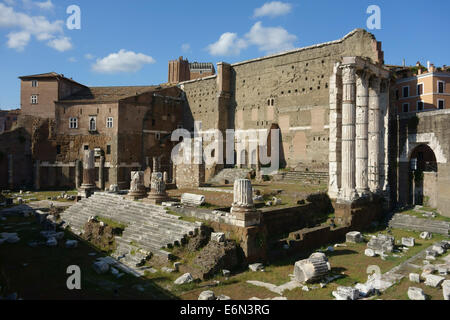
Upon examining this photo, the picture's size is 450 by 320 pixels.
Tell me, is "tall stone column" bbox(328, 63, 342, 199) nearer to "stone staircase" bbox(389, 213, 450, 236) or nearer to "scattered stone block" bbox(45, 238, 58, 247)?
"stone staircase" bbox(389, 213, 450, 236)

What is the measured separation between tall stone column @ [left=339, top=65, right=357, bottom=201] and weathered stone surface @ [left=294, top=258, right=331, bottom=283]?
8.73 m

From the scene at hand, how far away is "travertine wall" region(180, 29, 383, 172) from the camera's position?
26.1 meters

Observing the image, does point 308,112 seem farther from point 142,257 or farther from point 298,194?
point 142,257

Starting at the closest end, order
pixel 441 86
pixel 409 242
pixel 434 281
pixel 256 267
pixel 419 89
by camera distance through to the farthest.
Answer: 1. pixel 434 281
2. pixel 256 267
3. pixel 409 242
4. pixel 441 86
5. pixel 419 89

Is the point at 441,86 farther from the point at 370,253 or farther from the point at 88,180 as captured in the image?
the point at 88,180

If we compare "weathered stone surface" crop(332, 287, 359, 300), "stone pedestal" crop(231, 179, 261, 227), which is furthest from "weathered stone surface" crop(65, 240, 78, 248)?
"weathered stone surface" crop(332, 287, 359, 300)

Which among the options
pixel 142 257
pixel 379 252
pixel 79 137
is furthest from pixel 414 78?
pixel 79 137

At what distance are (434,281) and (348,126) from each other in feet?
34.8

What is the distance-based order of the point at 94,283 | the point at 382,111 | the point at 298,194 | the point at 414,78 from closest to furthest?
the point at 94,283 < the point at 298,194 < the point at 382,111 < the point at 414,78

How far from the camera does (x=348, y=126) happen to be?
60.5ft

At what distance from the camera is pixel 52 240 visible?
1352 cm

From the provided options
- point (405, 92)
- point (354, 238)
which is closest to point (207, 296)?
point (354, 238)

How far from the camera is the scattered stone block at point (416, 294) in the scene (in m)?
8.42

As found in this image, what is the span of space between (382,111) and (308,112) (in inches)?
294
